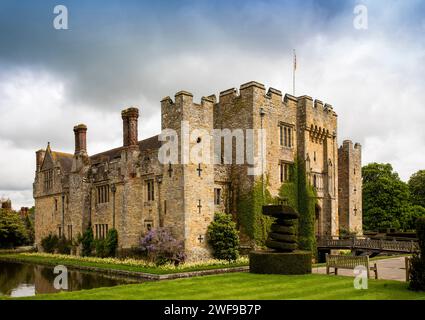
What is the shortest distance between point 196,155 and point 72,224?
50.9 feet

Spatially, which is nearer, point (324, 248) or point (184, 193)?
point (184, 193)

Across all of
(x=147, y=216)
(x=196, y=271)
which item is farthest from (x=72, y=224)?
(x=196, y=271)

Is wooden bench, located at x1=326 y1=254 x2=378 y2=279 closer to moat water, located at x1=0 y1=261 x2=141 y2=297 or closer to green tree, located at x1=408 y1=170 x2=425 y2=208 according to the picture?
moat water, located at x1=0 y1=261 x2=141 y2=297

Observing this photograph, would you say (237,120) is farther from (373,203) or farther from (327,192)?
(373,203)

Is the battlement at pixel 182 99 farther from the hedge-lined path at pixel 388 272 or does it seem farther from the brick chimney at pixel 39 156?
the brick chimney at pixel 39 156

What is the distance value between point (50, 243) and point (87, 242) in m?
7.12

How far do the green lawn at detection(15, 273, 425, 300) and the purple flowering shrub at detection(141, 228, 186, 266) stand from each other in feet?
27.4

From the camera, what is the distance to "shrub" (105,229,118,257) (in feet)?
97.9

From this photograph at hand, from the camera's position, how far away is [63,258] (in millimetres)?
32656

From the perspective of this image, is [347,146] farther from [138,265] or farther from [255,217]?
[138,265]

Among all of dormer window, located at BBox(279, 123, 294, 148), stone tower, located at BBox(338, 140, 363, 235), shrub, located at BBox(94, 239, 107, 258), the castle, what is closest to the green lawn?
the castle

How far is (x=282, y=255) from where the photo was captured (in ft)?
57.2

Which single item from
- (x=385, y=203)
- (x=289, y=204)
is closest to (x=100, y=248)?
(x=289, y=204)
